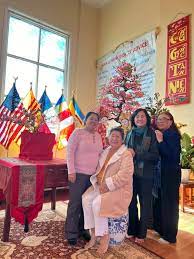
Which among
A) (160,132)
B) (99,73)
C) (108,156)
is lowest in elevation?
(108,156)

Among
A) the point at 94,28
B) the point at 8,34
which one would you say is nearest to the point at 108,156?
the point at 8,34

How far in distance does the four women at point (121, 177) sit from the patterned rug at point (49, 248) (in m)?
0.11

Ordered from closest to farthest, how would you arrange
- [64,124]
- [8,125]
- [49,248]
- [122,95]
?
[49,248] → [122,95] → [8,125] → [64,124]

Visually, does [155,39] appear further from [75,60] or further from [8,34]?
[8,34]

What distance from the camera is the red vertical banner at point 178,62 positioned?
12.6 feet

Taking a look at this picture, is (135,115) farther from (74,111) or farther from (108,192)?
(74,111)

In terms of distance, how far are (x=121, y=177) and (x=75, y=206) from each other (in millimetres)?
537

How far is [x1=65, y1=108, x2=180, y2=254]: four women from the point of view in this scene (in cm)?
223

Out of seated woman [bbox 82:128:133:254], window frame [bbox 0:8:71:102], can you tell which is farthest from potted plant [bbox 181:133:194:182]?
window frame [bbox 0:8:71:102]

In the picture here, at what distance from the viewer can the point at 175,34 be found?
4.02 m

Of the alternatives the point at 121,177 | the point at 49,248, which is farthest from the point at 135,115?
the point at 49,248

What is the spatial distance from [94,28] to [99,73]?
3.58 ft

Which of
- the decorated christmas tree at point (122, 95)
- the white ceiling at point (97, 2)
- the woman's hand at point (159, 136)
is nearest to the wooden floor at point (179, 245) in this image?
the woman's hand at point (159, 136)

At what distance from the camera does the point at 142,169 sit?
Result: 240 centimetres
